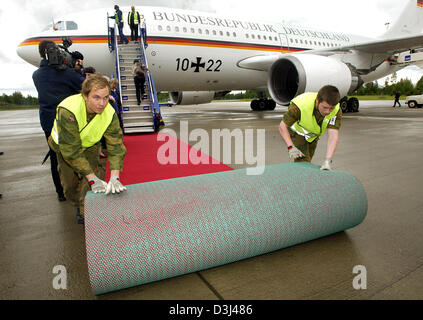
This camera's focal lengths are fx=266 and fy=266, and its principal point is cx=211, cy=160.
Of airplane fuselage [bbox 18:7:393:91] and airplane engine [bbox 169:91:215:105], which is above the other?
airplane fuselage [bbox 18:7:393:91]

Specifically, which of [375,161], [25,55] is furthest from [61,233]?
[25,55]

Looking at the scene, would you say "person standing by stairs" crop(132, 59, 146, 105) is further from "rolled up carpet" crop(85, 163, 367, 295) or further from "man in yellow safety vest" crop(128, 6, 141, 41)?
"rolled up carpet" crop(85, 163, 367, 295)

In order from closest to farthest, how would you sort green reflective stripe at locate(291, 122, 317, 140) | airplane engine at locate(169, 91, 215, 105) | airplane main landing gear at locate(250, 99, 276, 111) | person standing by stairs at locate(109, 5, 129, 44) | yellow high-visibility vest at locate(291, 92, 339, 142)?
yellow high-visibility vest at locate(291, 92, 339, 142)
green reflective stripe at locate(291, 122, 317, 140)
person standing by stairs at locate(109, 5, 129, 44)
airplane engine at locate(169, 91, 215, 105)
airplane main landing gear at locate(250, 99, 276, 111)

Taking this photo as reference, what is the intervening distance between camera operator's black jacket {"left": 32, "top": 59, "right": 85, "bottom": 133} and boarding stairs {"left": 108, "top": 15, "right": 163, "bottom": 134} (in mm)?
4296

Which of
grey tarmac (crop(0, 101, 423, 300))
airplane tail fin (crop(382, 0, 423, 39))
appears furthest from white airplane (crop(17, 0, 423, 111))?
airplane tail fin (crop(382, 0, 423, 39))

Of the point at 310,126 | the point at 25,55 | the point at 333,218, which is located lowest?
the point at 333,218

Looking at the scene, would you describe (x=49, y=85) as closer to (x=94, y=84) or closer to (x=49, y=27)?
(x=94, y=84)

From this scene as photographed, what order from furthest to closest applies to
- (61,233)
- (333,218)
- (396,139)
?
(396,139) < (61,233) < (333,218)

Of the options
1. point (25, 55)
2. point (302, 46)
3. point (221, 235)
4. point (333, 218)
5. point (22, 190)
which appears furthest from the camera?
point (302, 46)

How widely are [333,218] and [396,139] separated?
5.51 metres

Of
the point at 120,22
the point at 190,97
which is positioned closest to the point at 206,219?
the point at 120,22

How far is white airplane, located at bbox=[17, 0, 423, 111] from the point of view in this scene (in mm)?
8617

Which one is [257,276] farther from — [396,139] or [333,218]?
[396,139]
